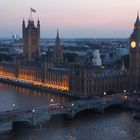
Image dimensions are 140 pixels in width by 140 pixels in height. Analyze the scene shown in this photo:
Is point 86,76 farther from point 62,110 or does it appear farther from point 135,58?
point 62,110

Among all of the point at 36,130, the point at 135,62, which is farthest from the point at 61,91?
the point at 36,130

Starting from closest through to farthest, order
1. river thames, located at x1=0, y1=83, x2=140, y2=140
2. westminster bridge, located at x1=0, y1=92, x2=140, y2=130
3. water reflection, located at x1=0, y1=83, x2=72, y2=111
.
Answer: river thames, located at x1=0, y1=83, x2=140, y2=140
westminster bridge, located at x1=0, y1=92, x2=140, y2=130
water reflection, located at x1=0, y1=83, x2=72, y2=111

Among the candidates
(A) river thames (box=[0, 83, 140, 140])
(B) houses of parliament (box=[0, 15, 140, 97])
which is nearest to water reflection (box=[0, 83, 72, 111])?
(A) river thames (box=[0, 83, 140, 140])

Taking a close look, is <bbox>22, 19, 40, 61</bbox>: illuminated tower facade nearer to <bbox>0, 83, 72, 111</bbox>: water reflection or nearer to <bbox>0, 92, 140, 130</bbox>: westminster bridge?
<bbox>0, 83, 72, 111</bbox>: water reflection

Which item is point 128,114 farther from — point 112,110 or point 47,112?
point 47,112

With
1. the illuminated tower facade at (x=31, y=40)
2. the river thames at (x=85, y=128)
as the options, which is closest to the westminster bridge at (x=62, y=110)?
the river thames at (x=85, y=128)

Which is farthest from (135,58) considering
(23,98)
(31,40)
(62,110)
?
(31,40)
